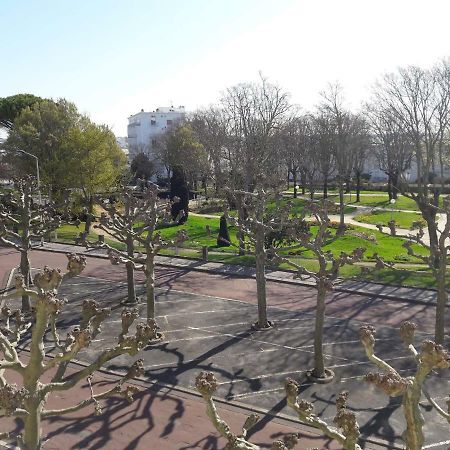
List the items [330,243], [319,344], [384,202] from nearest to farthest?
[319,344], [330,243], [384,202]

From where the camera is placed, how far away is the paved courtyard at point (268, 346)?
13.5 meters

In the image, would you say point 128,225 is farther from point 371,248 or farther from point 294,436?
point 371,248

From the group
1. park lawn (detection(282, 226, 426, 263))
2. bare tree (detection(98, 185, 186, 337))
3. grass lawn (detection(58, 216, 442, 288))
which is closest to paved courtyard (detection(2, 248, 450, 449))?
bare tree (detection(98, 185, 186, 337))

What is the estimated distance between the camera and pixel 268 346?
17.4 meters

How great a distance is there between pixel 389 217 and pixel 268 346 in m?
33.7

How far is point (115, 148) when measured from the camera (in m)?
48.8

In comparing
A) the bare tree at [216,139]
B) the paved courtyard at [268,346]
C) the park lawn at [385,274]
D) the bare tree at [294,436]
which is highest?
the bare tree at [216,139]

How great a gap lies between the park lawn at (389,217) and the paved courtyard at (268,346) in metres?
23.6

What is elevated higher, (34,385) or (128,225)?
(128,225)

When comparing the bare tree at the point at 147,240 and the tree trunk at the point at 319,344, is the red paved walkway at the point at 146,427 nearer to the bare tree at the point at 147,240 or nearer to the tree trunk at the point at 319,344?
the tree trunk at the point at 319,344

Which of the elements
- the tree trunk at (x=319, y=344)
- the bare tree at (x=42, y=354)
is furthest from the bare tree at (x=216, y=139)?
the bare tree at (x=42, y=354)

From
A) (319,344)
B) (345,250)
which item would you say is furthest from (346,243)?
(319,344)

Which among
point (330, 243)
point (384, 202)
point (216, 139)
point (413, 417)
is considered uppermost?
point (216, 139)

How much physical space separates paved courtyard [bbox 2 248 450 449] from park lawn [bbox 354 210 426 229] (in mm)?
23621
